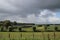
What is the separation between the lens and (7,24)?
63.6 meters

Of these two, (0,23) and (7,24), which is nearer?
(7,24)

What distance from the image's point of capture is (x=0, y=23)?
68.1 m

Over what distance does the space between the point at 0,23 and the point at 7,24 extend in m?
5.39
